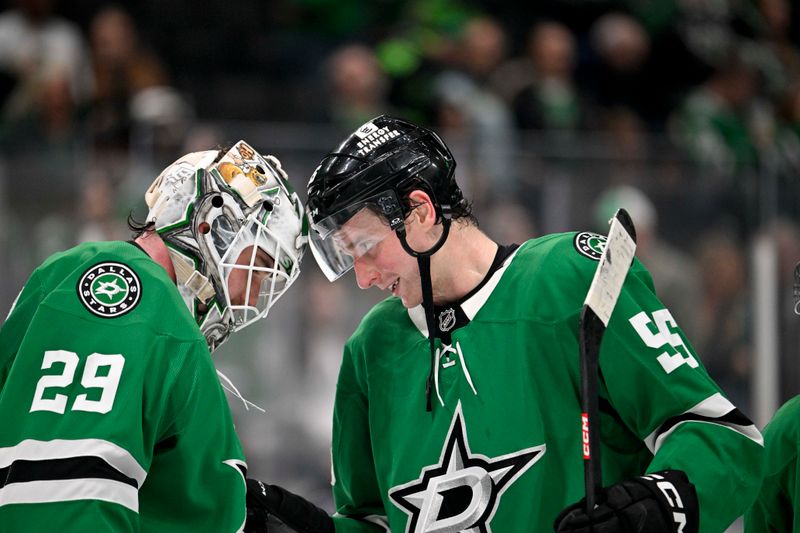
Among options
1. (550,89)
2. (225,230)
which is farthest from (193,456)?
(550,89)

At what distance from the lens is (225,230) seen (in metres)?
2.35

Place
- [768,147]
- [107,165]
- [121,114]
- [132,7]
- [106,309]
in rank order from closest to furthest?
1. [106,309]
2. [107,165]
3. [121,114]
4. [768,147]
5. [132,7]

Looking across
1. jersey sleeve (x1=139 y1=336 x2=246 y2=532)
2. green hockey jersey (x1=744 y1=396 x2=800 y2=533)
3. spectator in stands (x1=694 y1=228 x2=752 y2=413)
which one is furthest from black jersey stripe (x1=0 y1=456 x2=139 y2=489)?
spectator in stands (x1=694 y1=228 x2=752 y2=413)

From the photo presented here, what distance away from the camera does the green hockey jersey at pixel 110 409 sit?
1991 mm

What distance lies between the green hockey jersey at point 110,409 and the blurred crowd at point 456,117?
2.28 meters

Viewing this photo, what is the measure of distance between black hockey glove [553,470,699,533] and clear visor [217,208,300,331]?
774mm

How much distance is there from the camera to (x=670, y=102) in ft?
22.6

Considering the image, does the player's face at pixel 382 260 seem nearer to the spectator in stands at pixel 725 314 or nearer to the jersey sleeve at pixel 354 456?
the jersey sleeve at pixel 354 456

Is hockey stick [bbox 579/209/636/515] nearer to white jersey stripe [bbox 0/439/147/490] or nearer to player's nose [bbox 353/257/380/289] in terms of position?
player's nose [bbox 353/257/380/289]

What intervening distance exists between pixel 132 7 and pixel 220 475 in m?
5.13

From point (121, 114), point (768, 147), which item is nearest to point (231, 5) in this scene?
point (121, 114)

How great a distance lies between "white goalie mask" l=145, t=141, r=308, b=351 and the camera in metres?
2.32

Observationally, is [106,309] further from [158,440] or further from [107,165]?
[107,165]

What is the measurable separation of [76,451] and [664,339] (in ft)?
3.50
